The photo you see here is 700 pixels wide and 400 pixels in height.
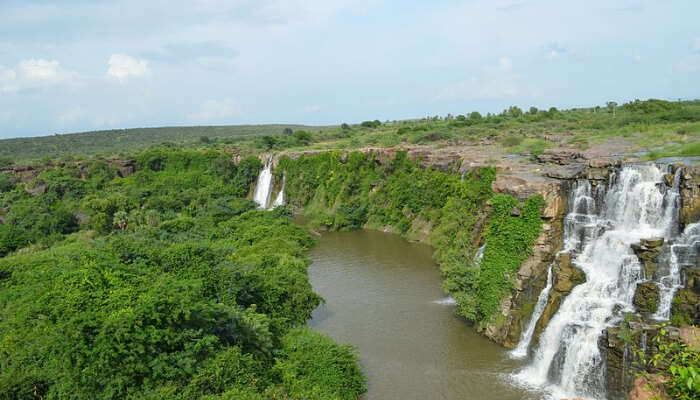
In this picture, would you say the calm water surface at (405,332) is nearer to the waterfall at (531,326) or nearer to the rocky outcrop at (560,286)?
the waterfall at (531,326)

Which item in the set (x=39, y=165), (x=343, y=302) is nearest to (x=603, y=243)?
(x=343, y=302)

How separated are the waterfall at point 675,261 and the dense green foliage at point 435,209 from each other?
5.21 metres

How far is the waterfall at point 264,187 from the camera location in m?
55.3

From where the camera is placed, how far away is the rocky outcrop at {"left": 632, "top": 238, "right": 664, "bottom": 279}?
1678cm

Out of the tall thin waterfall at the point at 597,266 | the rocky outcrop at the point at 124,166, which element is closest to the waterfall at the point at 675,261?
the tall thin waterfall at the point at 597,266

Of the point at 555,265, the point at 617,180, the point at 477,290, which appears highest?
the point at 617,180

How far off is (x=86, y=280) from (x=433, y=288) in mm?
18496

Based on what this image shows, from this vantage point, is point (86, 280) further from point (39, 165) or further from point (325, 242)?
point (39, 165)

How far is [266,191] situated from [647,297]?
4477 centimetres

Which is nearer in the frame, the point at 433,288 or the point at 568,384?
the point at 568,384

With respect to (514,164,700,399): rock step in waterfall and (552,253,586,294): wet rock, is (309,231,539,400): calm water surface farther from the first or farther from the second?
(552,253,586,294): wet rock

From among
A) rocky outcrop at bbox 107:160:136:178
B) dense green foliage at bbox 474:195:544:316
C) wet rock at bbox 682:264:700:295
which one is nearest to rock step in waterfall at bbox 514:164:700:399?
wet rock at bbox 682:264:700:295

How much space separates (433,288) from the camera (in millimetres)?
26891

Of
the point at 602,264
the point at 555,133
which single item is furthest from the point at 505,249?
the point at 555,133
